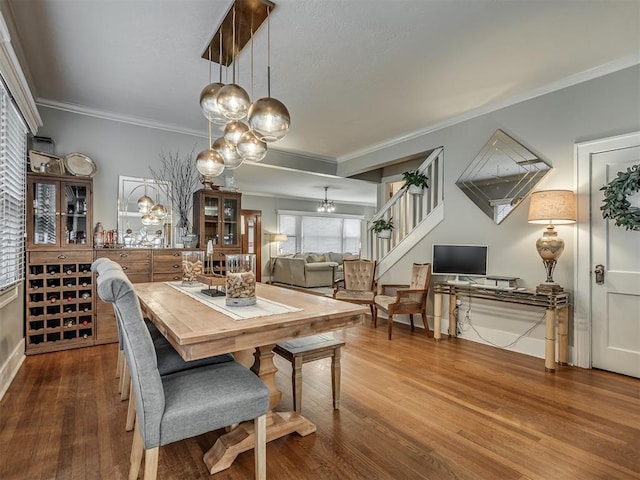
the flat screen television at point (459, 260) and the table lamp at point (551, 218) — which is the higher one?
the table lamp at point (551, 218)

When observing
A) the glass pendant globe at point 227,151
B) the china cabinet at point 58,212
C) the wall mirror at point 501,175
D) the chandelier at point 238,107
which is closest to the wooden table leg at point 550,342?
the wall mirror at point 501,175

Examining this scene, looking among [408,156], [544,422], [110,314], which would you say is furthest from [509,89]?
[110,314]

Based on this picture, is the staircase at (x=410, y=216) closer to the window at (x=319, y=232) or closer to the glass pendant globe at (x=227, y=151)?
the glass pendant globe at (x=227, y=151)

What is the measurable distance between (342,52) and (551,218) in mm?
2358

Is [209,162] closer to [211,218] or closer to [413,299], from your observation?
[211,218]

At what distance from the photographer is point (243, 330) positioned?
141 centimetres

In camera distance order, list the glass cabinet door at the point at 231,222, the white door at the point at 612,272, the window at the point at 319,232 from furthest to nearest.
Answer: the window at the point at 319,232, the glass cabinet door at the point at 231,222, the white door at the point at 612,272

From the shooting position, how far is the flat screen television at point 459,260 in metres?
3.83

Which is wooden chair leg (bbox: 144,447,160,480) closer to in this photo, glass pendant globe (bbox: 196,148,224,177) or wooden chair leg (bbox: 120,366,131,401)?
wooden chair leg (bbox: 120,366,131,401)

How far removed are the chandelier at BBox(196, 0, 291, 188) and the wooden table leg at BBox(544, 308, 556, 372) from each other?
114 inches

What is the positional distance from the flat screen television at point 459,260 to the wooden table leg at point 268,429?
268cm

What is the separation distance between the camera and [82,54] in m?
2.79

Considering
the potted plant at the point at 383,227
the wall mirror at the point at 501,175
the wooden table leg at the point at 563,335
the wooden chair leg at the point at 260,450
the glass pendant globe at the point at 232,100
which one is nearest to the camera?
the wooden chair leg at the point at 260,450

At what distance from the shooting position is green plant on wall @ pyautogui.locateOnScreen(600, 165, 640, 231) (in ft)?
8.68
